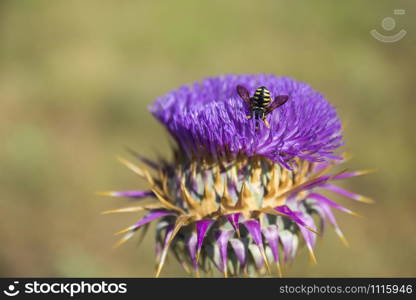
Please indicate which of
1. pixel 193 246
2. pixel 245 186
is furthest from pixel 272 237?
pixel 193 246

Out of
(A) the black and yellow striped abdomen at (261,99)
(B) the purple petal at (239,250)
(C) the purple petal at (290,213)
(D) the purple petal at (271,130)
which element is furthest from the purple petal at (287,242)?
(A) the black and yellow striped abdomen at (261,99)

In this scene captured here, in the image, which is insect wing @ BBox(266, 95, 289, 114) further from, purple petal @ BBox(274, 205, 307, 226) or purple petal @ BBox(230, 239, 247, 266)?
purple petal @ BBox(230, 239, 247, 266)

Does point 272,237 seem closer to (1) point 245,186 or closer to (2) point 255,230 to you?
(2) point 255,230

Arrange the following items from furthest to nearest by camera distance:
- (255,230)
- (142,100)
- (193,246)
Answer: (142,100), (193,246), (255,230)

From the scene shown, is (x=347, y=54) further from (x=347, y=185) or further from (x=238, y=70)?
(x=347, y=185)

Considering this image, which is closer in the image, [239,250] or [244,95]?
[239,250]

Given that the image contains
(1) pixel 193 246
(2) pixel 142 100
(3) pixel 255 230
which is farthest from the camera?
(2) pixel 142 100

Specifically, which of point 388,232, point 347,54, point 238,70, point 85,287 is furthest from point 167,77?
point 85,287
